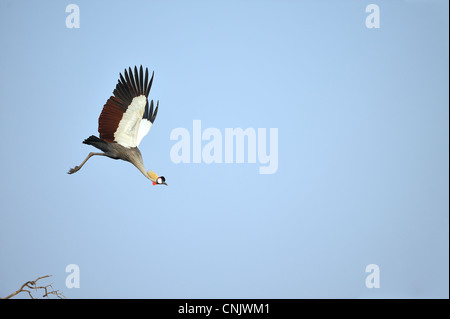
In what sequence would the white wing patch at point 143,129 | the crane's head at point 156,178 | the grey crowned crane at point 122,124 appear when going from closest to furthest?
the crane's head at point 156,178
the grey crowned crane at point 122,124
the white wing patch at point 143,129

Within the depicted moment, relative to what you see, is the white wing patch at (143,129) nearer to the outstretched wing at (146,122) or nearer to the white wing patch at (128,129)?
the outstretched wing at (146,122)

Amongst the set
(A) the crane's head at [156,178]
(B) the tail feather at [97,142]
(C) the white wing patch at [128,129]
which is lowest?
(A) the crane's head at [156,178]

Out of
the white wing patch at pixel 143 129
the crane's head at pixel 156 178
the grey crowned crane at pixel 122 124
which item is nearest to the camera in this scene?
the crane's head at pixel 156 178

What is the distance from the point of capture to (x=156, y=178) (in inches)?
311

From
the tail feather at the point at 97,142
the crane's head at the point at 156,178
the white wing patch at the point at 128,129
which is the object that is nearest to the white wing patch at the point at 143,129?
the white wing patch at the point at 128,129

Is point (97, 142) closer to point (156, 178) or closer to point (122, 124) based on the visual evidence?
point (122, 124)

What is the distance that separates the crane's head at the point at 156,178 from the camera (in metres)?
7.84

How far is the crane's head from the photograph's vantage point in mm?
7844

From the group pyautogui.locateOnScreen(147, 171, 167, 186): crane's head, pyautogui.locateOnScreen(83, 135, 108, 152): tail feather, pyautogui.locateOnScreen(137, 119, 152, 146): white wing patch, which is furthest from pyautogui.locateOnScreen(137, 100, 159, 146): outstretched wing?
pyautogui.locateOnScreen(147, 171, 167, 186): crane's head

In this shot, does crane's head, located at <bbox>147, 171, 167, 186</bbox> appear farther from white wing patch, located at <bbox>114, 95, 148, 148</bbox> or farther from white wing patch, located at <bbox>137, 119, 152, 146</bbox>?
white wing patch, located at <bbox>137, 119, 152, 146</bbox>

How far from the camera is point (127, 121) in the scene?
8.25 m

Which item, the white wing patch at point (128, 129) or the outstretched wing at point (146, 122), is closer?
the white wing patch at point (128, 129)
